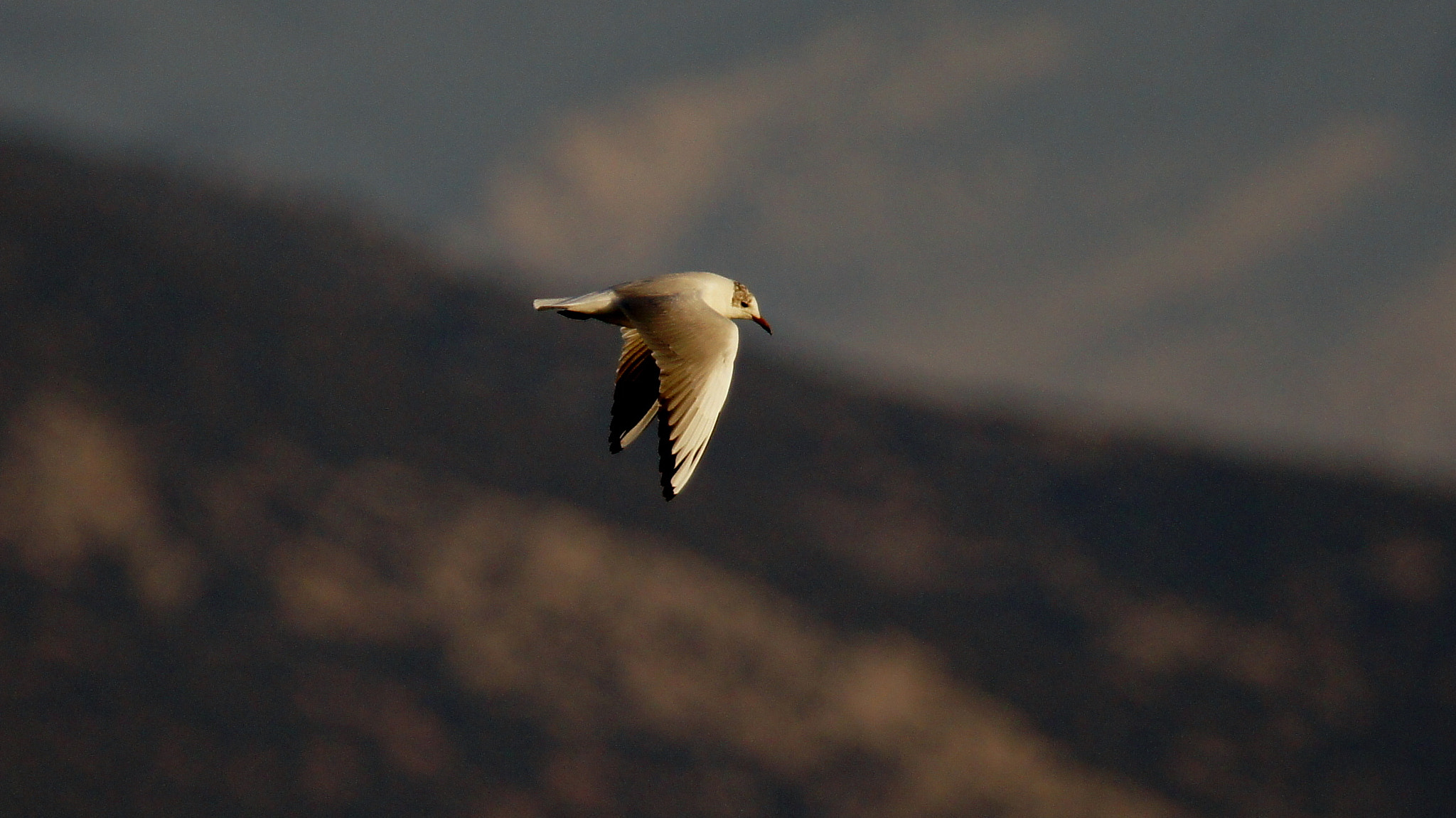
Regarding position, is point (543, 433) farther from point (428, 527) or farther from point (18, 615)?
point (18, 615)

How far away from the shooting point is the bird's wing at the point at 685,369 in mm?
7730

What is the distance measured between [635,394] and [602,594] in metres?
37.3

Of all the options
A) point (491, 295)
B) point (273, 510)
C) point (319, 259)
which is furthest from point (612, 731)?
point (319, 259)

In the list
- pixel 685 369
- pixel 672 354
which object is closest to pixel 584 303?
pixel 672 354

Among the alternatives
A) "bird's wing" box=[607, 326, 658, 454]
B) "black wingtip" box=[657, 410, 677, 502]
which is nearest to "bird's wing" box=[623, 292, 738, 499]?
"black wingtip" box=[657, 410, 677, 502]

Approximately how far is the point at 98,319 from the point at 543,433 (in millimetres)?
14129

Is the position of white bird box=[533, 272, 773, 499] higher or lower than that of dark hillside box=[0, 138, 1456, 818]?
lower

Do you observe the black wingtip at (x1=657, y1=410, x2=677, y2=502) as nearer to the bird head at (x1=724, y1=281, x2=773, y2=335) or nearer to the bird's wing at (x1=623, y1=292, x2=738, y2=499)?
the bird's wing at (x1=623, y1=292, x2=738, y2=499)

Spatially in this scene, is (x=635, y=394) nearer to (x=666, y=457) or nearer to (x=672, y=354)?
(x=672, y=354)

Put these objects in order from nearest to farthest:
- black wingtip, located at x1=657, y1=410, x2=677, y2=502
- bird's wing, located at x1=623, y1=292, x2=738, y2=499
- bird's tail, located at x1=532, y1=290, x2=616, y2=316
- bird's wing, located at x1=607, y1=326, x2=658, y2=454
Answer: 1. black wingtip, located at x1=657, y1=410, x2=677, y2=502
2. bird's wing, located at x1=623, y1=292, x2=738, y2=499
3. bird's tail, located at x1=532, y1=290, x2=616, y2=316
4. bird's wing, located at x1=607, y1=326, x2=658, y2=454

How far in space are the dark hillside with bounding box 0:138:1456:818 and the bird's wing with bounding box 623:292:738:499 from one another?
115 feet

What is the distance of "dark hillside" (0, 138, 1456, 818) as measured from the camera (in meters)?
42.2

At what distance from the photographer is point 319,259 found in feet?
257

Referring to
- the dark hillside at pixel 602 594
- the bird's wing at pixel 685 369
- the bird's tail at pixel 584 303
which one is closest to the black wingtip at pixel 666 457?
the bird's wing at pixel 685 369
